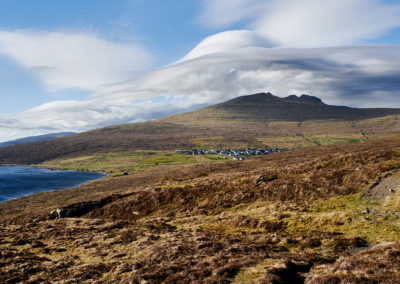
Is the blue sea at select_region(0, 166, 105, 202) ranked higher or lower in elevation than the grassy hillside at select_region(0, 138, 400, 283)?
lower

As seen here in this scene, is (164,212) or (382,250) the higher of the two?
(382,250)

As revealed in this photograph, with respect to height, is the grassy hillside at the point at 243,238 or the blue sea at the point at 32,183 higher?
the grassy hillside at the point at 243,238

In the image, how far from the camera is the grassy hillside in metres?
17.4

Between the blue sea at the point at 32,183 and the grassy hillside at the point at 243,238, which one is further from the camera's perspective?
the blue sea at the point at 32,183

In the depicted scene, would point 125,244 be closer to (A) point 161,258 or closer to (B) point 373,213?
(A) point 161,258

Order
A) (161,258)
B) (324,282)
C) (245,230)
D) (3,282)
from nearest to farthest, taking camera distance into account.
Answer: (324,282) → (3,282) → (161,258) → (245,230)

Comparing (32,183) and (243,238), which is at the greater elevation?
(243,238)

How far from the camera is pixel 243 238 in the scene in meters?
26.5

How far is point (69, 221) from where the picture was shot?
43.6 metres

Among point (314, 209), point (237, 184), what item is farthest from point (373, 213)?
point (237, 184)

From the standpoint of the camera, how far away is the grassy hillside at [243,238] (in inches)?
686

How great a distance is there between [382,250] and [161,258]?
1609 centimetres

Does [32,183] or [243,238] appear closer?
[243,238]

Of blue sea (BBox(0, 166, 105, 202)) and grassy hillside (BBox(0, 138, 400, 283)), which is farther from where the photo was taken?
blue sea (BBox(0, 166, 105, 202))
